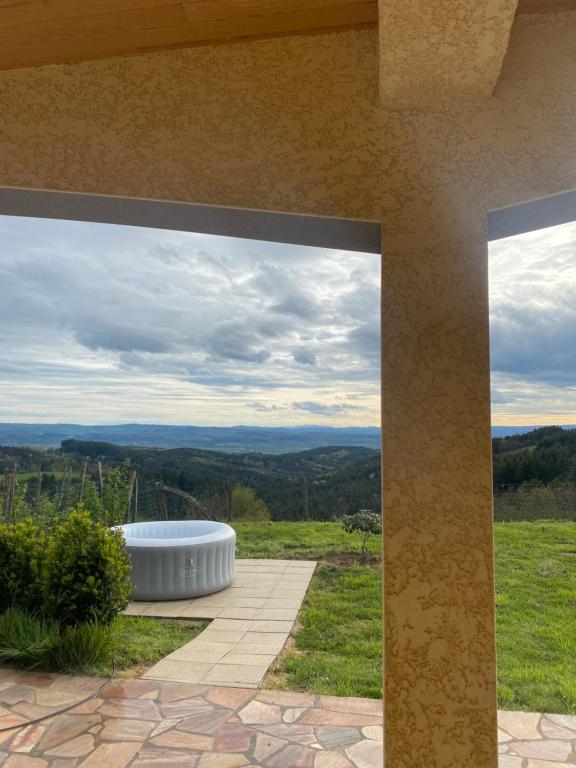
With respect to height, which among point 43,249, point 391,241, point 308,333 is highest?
point 43,249

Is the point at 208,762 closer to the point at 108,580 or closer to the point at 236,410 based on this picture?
the point at 108,580

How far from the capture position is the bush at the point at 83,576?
13.0 feet

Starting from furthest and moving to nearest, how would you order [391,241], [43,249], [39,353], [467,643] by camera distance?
[39,353] < [43,249] < [391,241] < [467,643]

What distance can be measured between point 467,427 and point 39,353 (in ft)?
27.9

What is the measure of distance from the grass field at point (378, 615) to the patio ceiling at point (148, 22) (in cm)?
363

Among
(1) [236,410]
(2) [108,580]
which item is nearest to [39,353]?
(1) [236,410]

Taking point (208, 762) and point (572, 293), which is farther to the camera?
point (572, 293)

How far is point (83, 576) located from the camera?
4.00m

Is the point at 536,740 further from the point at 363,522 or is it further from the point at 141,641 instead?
the point at 363,522

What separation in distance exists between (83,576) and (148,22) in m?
3.56

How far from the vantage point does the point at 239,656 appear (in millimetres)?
4164

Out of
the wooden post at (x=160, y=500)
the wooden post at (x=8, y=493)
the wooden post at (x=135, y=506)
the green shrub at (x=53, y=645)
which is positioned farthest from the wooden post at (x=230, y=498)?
the green shrub at (x=53, y=645)

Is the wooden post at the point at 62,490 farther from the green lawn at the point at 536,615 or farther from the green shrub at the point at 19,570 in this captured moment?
the green lawn at the point at 536,615

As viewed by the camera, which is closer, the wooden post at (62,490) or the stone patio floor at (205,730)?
the stone patio floor at (205,730)
